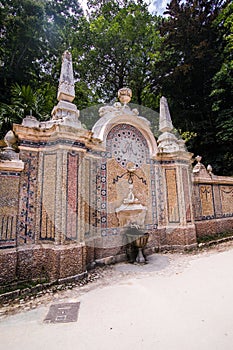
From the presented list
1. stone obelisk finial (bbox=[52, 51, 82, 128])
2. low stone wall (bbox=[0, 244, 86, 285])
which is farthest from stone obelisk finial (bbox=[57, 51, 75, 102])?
low stone wall (bbox=[0, 244, 86, 285])

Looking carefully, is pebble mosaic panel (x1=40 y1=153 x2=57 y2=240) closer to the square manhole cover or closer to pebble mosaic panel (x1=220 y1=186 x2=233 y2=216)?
the square manhole cover

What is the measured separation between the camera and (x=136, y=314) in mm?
2943

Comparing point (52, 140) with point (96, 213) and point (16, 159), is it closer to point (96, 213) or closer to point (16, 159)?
point (16, 159)

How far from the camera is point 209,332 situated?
2434 mm

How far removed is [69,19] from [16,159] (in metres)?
13.8

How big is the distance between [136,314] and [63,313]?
3.55ft

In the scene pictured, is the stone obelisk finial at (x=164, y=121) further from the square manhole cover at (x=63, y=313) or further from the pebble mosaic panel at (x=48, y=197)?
the square manhole cover at (x=63, y=313)

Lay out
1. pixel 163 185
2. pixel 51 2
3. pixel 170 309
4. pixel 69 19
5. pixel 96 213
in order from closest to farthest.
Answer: pixel 170 309 → pixel 96 213 → pixel 163 185 → pixel 51 2 → pixel 69 19

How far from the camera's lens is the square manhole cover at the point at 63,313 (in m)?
2.86

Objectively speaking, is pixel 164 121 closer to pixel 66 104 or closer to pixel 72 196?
pixel 66 104

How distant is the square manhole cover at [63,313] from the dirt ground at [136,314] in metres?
0.07

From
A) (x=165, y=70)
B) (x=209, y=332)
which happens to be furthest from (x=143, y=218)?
(x=165, y=70)

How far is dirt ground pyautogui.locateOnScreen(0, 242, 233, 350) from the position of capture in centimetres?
235

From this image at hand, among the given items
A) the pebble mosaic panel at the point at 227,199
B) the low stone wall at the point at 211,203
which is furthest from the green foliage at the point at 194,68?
the low stone wall at the point at 211,203
